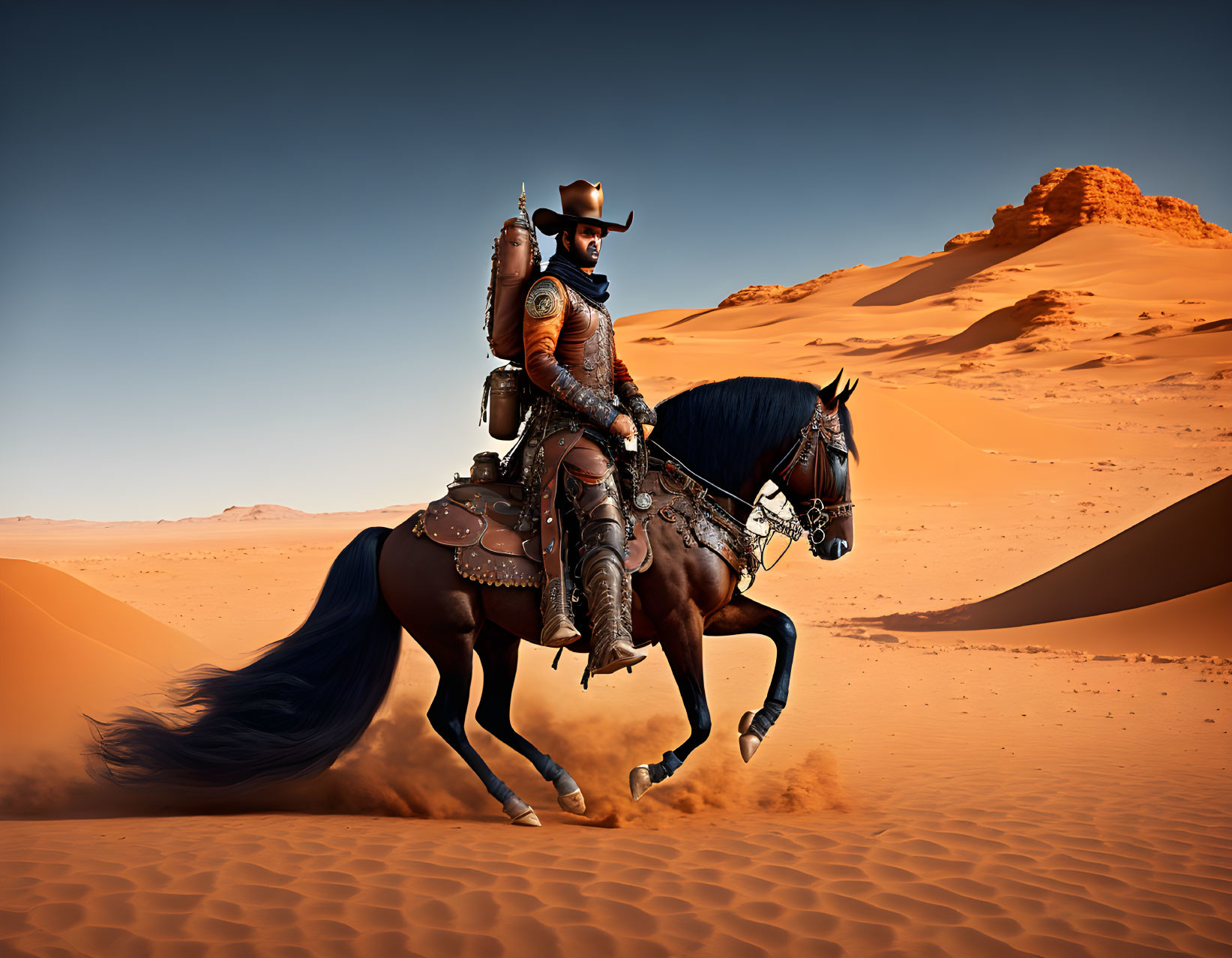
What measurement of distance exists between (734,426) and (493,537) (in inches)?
63.3

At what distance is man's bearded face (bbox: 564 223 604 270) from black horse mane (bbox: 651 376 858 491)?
983 mm

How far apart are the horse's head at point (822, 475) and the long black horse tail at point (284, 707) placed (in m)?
2.56

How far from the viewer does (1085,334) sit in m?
50.8

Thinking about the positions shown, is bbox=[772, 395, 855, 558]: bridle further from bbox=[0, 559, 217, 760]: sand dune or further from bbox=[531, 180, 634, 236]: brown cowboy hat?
bbox=[0, 559, 217, 760]: sand dune

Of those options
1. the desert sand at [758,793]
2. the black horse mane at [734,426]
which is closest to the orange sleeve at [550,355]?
the black horse mane at [734,426]

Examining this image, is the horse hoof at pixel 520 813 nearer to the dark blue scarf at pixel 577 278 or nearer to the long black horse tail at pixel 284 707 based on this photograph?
the long black horse tail at pixel 284 707

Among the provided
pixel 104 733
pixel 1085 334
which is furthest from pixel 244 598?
pixel 1085 334

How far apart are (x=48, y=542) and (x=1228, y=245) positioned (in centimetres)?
10561

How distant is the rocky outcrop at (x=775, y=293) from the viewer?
106 metres

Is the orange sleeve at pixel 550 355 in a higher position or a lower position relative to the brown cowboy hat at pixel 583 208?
lower

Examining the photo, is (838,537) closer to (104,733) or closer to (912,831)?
(912,831)

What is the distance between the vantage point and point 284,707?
5.09 meters

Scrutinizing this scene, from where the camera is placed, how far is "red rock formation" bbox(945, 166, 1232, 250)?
305 ft

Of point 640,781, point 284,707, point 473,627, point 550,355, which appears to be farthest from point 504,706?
point 550,355
